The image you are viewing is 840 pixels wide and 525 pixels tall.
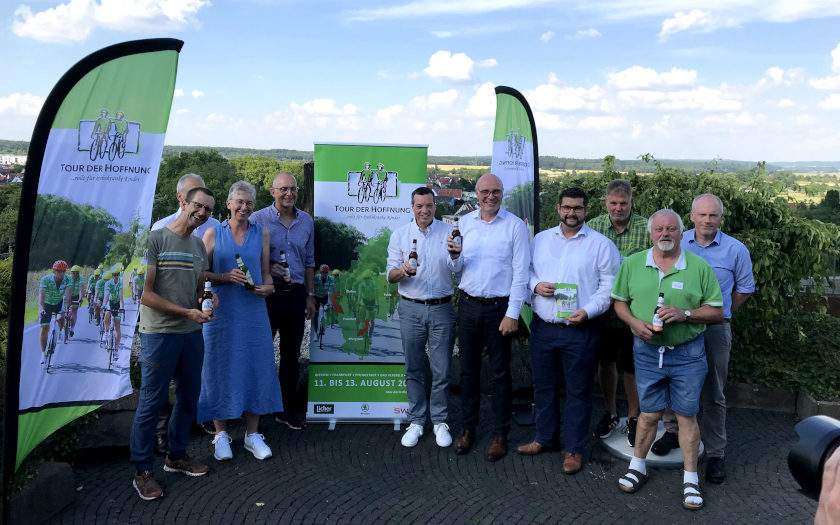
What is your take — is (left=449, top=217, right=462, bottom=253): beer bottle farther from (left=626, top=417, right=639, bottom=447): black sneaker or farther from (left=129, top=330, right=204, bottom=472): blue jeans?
(left=626, top=417, right=639, bottom=447): black sneaker

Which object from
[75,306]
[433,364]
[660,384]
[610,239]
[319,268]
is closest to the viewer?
[75,306]

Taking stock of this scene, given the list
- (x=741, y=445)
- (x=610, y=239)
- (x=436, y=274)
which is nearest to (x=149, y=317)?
(x=436, y=274)

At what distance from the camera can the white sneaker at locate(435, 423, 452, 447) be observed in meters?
5.52

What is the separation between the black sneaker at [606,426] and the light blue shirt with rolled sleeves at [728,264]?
1.40m

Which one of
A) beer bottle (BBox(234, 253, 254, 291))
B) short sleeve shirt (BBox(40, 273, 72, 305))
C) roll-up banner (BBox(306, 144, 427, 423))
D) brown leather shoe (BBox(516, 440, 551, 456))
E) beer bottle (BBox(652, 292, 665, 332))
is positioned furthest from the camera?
roll-up banner (BBox(306, 144, 427, 423))

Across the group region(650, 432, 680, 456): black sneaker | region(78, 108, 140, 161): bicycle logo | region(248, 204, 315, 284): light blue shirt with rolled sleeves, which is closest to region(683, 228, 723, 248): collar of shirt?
region(650, 432, 680, 456): black sneaker

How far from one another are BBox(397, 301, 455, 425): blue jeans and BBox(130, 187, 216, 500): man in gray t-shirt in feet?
5.39

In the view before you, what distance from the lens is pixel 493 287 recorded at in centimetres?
521

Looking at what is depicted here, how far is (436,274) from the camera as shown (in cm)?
543

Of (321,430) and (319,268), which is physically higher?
(319,268)

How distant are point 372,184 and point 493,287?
1.50 meters

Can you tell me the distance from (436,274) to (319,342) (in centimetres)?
140

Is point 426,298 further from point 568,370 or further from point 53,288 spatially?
point 53,288

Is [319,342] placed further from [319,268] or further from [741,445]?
[741,445]
